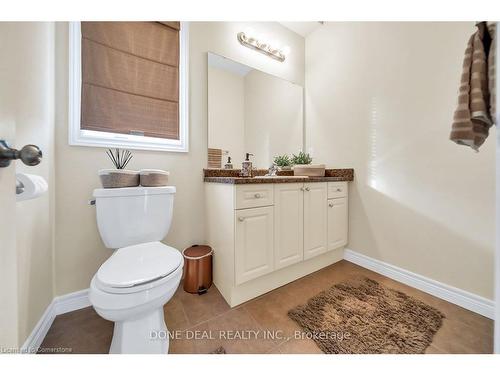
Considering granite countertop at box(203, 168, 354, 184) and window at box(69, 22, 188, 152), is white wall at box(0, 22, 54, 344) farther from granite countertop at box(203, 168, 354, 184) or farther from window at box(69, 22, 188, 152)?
granite countertop at box(203, 168, 354, 184)

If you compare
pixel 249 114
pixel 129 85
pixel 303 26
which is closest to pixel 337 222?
pixel 249 114

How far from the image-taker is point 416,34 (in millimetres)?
1412

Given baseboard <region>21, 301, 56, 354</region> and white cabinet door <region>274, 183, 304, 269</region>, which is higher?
white cabinet door <region>274, 183, 304, 269</region>

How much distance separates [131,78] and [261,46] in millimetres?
1308

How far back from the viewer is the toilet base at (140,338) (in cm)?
85

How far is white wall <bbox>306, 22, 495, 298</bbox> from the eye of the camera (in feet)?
3.98

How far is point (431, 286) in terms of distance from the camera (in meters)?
1.38

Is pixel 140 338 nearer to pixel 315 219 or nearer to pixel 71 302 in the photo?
pixel 71 302

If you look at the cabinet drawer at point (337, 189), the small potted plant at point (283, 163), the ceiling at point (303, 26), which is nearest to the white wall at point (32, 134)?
the small potted plant at point (283, 163)

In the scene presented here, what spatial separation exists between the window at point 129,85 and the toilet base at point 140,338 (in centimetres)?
110

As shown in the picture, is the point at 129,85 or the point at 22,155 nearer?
the point at 22,155

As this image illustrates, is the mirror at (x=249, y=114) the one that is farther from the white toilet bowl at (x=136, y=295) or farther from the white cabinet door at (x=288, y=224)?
the white toilet bowl at (x=136, y=295)

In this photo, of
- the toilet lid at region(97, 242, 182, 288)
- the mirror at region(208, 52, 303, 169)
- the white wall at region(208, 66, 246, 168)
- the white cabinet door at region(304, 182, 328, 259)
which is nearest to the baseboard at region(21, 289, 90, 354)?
the toilet lid at region(97, 242, 182, 288)

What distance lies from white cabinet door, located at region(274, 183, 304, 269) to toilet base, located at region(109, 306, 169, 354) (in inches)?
31.3
